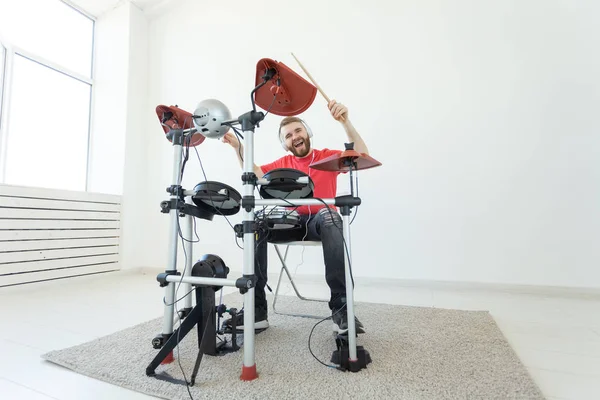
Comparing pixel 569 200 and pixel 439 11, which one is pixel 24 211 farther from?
pixel 569 200

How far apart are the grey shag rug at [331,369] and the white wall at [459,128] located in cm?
95

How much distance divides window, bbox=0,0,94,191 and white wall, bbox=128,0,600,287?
172 centimetres

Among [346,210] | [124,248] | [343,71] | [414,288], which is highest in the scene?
[343,71]

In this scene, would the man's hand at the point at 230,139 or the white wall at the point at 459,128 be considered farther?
the white wall at the point at 459,128

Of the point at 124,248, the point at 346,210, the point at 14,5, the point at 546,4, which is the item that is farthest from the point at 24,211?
the point at 546,4

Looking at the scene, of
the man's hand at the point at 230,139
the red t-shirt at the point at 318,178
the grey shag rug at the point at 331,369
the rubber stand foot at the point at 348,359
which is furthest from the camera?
the red t-shirt at the point at 318,178

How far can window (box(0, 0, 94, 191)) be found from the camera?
2.88 m

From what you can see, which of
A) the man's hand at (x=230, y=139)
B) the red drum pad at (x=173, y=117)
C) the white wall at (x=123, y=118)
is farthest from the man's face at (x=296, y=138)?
the white wall at (x=123, y=118)

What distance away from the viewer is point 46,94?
3.19m

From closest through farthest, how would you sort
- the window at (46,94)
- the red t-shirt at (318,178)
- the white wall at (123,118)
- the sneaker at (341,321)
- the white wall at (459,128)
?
the sneaker at (341,321) → the red t-shirt at (318,178) → the white wall at (459,128) → the window at (46,94) → the white wall at (123,118)

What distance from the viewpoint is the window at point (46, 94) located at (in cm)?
288

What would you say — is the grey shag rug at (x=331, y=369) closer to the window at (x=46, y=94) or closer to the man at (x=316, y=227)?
the man at (x=316, y=227)

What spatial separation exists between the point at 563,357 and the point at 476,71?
2.04 m

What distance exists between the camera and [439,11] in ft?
8.41
